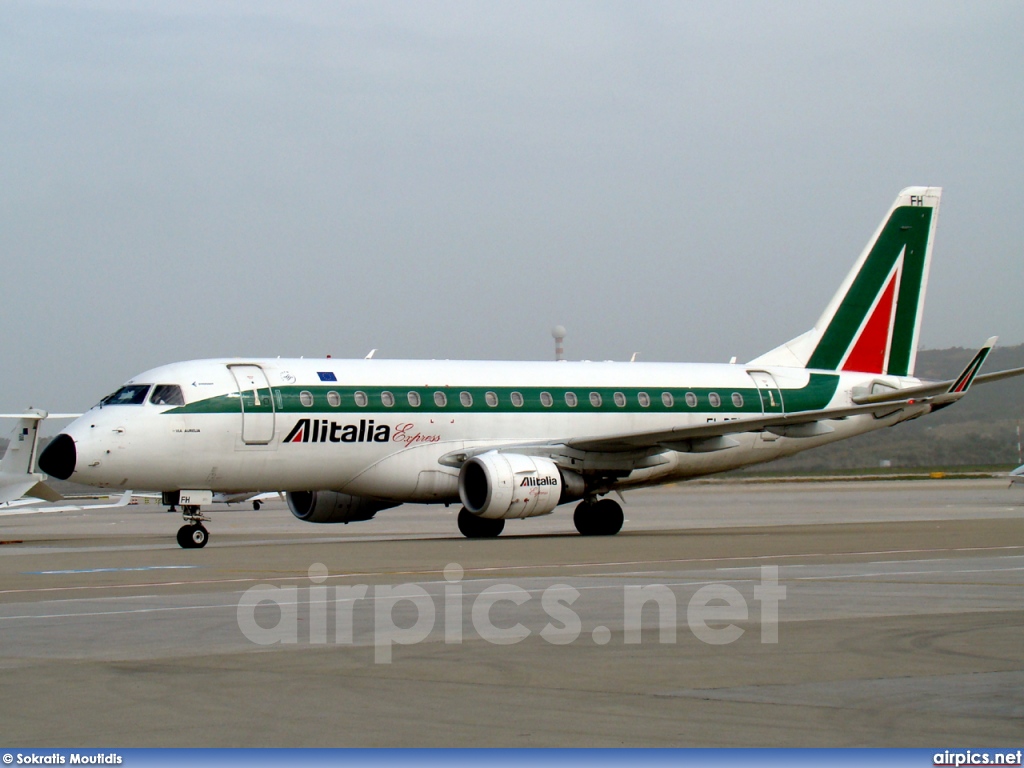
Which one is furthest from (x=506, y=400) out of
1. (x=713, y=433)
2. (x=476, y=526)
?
(x=713, y=433)

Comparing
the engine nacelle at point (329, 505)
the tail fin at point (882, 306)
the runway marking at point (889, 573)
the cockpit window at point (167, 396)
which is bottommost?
the runway marking at point (889, 573)

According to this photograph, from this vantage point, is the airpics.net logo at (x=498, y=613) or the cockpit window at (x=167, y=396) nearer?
the airpics.net logo at (x=498, y=613)

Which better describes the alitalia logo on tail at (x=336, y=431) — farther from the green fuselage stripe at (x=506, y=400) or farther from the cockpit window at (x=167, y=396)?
the cockpit window at (x=167, y=396)

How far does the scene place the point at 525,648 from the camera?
33.7 ft

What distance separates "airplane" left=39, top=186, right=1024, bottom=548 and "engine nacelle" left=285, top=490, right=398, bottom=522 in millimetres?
A: 44

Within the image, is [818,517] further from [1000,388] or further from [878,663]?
[1000,388]

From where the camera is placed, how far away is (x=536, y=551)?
73.9 feet

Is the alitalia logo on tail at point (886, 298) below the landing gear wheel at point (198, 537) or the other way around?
the other way around

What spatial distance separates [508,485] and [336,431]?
11.9 feet

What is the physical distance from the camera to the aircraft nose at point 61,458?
24.6 metres

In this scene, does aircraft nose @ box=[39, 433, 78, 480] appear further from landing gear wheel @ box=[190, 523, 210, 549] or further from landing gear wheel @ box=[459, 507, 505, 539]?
landing gear wheel @ box=[459, 507, 505, 539]

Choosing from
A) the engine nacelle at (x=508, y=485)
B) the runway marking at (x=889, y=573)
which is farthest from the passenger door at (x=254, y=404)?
the runway marking at (x=889, y=573)

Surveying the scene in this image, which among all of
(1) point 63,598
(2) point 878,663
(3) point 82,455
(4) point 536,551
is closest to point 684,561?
(4) point 536,551

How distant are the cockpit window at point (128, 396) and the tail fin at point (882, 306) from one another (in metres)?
15.3
